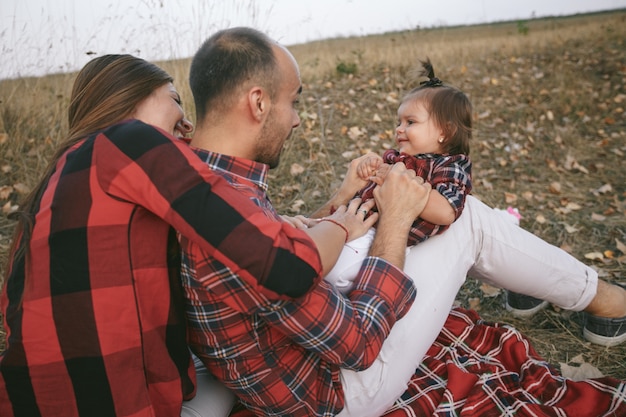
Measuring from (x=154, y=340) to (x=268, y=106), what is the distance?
0.84 metres

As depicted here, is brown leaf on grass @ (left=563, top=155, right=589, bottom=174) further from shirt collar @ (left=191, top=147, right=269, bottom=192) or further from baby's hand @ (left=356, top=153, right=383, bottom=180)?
shirt collar @ (left=191, top=147, right=269, bottom=192)

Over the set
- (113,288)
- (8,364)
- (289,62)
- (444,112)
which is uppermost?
(289,62)

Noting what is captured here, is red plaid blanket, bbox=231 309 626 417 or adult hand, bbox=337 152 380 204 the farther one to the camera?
adult hand, bbox=337 152 380 204

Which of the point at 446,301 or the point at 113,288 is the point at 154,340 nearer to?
the point at 113,288

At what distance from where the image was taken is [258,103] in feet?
5.06

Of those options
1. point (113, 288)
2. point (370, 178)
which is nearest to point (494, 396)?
point (370, 178)

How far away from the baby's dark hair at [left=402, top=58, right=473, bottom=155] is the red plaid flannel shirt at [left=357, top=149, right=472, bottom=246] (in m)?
0.14

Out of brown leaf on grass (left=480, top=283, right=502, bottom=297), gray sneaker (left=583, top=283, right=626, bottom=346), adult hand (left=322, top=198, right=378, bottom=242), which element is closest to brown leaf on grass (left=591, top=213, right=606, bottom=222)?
brown leaf on grass (left=480, top=283, right=502, bottom=297)

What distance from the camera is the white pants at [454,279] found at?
5.39 feet

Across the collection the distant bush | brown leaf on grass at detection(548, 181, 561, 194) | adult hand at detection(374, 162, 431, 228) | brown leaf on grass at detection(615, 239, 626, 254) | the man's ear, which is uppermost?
the distant bush

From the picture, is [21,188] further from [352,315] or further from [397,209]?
[352,315]

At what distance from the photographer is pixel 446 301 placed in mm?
1854

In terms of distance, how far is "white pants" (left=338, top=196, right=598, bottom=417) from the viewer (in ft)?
5.39

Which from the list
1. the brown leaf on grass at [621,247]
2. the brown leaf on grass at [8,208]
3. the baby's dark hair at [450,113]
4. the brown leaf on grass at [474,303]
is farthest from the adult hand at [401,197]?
the brown leaf on grass at [8,208]
